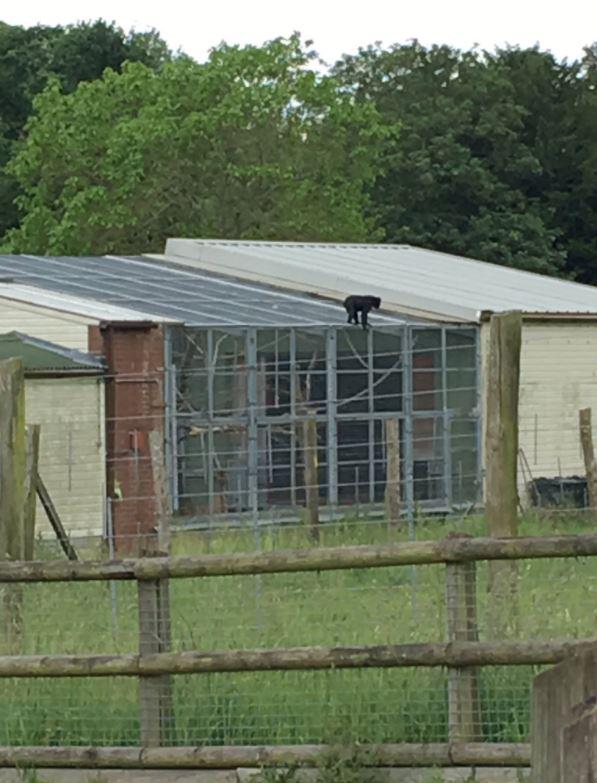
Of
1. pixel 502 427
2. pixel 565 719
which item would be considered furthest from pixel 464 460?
pixel 565 719

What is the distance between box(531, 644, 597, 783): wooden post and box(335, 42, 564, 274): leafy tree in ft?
181

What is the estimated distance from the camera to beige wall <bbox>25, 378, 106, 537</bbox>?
26141mm

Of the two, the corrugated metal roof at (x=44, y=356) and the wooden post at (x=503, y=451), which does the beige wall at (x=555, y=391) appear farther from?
the wooden post at (x=503, y=451)

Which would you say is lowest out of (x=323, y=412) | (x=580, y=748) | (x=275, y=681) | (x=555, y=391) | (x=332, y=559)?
(x=275, y=681)

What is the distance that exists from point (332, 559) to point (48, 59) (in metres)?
61.0

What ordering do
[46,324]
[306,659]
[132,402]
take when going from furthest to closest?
1. [46,324]
2. [132,402]
3. [306,659]

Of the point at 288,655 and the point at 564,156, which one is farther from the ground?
the point at 564,156

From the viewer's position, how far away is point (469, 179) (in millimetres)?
58469

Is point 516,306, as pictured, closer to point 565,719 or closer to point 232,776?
point 232,776

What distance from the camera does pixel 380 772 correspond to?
301 inches

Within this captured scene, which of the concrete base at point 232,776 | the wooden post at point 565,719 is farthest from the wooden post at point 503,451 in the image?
the wooden post at point 565,719

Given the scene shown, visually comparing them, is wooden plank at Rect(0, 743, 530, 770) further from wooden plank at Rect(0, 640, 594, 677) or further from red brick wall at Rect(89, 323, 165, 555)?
red brick wall at Rect(89, 323, 165, 555)

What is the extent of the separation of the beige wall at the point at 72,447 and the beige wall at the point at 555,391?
8681 mm

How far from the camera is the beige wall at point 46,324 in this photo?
27.5 m
